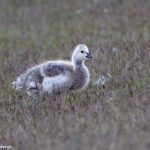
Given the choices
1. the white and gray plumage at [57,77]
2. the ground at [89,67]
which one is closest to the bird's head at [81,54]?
the white and gray plumage at [57,77]

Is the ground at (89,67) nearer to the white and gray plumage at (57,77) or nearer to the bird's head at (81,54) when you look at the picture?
the white and gray plumage at (57,77)

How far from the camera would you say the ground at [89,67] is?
757 centimetres

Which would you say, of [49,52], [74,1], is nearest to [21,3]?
[74,1]

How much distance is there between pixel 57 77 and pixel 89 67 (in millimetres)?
2355

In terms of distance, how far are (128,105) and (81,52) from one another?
174 centimetres

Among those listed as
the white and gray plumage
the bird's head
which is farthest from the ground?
the bird's head

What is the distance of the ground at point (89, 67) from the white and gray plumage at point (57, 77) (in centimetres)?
15

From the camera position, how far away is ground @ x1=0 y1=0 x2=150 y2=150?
24.8 feet

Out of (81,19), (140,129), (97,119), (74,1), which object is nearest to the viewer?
(140,129)

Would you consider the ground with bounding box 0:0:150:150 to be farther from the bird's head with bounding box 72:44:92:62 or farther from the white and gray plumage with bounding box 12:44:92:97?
the bird's head with bounding box 72:44:92:62

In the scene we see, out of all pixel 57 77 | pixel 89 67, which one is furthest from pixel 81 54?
pixel 89 67

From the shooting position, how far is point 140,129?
24.8 feet

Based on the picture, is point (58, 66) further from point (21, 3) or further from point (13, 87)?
point (21, 3)

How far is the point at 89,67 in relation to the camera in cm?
1196
